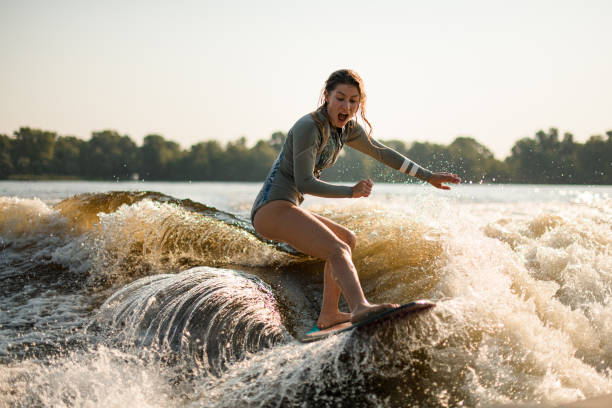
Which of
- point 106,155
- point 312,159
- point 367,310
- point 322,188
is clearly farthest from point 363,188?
point 106,155

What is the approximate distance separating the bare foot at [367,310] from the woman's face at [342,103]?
5.02ft

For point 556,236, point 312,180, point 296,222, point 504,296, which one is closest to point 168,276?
point 296,222

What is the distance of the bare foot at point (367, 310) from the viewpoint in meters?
2.97

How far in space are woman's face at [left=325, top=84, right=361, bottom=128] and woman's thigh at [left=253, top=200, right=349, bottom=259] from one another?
2.59 feet

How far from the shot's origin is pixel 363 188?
3.20 metres

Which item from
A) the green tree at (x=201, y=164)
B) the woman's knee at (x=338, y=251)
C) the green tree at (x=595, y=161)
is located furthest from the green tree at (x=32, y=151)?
the woman's knee at (x=338, y=251)

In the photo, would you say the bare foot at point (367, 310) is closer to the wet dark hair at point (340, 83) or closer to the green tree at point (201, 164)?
the wet dark hair at point (340, 83)

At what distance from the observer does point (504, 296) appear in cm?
382

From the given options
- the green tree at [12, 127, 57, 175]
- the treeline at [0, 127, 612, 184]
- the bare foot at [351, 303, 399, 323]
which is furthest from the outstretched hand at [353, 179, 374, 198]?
the green tree at [12, 127, 57, 175]

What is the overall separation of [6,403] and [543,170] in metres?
23.2

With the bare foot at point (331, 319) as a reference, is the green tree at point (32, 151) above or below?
above

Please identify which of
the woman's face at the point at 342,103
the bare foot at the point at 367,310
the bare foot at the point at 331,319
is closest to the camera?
the bare foot at the point at 367,310

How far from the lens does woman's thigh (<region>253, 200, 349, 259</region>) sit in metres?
3.55

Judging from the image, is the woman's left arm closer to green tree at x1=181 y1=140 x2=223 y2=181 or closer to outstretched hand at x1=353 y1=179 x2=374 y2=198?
outstretched hand at x1=353 y1=179 x2=374 y2=198
